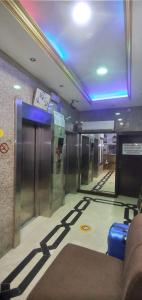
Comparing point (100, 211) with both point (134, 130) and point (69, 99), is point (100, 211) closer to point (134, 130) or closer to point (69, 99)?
→ point (134, 130)

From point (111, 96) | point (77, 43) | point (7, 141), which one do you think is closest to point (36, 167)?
point (7, 141)

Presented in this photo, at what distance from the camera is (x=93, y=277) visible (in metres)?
1.20

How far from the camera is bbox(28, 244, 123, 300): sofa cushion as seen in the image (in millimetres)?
1051

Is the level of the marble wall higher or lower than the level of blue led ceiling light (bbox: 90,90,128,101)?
lower

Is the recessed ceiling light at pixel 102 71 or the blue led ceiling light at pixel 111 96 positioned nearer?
the recessed ceiling light at pixel 102 71

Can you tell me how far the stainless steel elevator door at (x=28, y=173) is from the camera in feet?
9.60

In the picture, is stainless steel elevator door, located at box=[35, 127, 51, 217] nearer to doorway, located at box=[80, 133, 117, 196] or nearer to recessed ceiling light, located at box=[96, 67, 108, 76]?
recessed ceiling light, located at box=[96, 67, 108, 76]

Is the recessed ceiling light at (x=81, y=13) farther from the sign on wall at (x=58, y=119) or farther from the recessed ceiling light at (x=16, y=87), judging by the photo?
the sign on wall at (x=58, y=119)

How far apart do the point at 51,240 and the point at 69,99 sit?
302 centimetres

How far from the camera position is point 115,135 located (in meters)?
4.76

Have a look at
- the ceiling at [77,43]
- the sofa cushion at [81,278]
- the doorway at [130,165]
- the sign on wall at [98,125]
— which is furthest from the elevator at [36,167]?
the doorway at [130,165]

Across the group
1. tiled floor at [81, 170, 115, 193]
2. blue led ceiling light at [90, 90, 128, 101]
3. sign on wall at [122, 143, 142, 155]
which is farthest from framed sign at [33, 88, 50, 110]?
tiled floor at [81, 170, 115, 193]

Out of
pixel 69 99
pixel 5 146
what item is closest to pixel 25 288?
pixel 5 146

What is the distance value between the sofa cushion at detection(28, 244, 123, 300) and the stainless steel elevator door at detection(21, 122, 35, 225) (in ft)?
5.55
